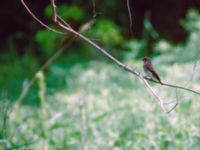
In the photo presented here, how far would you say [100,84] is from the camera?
452 centimetres

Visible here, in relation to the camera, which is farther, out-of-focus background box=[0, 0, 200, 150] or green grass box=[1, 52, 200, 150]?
out-of-focus background box=[0, 0, 200, 150]

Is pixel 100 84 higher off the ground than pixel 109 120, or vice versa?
pixel 100 84

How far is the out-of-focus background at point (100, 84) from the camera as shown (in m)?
2.61

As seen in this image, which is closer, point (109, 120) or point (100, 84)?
point (109, 120)

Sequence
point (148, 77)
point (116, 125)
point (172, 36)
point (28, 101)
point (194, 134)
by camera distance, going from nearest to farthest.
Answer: point (148, 77) < point (194, 134) < point (116, 125) < point (28, 101) < point (172, 36)

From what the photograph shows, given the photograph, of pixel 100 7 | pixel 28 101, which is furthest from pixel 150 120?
pixel 100 7

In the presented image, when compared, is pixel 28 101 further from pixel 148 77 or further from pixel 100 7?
pixel 148 77

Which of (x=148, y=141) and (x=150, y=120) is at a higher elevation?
(x=150, y=120)

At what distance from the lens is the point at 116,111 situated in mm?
3357

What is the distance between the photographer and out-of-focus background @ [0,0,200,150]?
8.56ft

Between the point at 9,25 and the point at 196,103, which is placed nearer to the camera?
the point at 196,103

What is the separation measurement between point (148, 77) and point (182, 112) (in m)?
1.51

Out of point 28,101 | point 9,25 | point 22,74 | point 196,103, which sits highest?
point 9,25

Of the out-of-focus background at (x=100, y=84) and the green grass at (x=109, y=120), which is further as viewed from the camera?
the out-of-focus background at (x=100, y=84)
